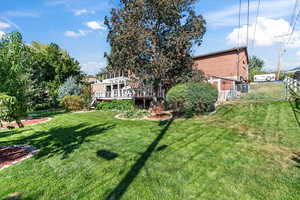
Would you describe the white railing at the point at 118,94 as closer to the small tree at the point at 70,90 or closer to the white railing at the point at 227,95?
the small tree at the point at 70,90

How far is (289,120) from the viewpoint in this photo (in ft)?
22.3

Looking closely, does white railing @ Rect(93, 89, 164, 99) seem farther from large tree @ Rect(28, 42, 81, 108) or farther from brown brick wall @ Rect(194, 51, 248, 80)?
brown brick wall @ Rect(194, 51, 248, 80)

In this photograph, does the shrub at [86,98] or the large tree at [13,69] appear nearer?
the large tree at [13,69]

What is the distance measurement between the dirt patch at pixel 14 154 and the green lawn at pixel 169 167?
1.16 feet

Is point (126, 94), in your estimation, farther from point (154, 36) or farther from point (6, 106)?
point (6, 106)

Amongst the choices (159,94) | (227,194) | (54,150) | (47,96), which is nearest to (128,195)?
(227,194)

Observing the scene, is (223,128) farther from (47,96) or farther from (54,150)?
(47,96)

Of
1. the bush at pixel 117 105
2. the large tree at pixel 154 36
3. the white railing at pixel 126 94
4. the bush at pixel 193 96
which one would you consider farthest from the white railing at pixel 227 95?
the bush at pixel 117 105

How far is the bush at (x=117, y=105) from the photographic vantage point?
15.5 m

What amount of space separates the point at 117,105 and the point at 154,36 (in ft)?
28.3

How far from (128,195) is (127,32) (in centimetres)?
952

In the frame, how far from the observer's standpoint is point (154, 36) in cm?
1055

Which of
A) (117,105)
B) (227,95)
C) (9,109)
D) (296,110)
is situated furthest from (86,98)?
(296,110)

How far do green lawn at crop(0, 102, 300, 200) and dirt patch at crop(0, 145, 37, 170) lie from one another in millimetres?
353
